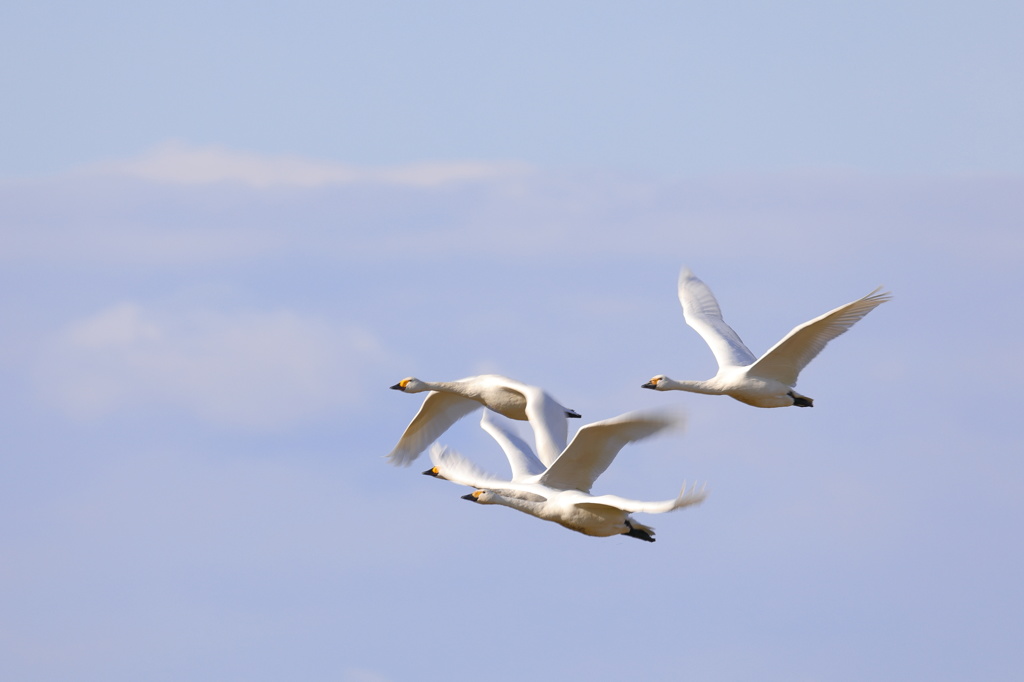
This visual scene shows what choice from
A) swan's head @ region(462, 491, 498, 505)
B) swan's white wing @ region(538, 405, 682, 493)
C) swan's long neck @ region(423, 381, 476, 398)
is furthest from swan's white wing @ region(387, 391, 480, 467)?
swan's white wing @ region(538, 405, 682, 493)

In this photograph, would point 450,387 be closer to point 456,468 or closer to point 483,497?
point 456,468

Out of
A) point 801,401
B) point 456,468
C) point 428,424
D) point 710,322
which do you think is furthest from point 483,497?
point 710,322

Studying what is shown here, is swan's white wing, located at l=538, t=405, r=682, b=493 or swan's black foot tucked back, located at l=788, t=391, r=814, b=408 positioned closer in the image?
swan's white wing, located at l=538, t=405, r=682, b=493

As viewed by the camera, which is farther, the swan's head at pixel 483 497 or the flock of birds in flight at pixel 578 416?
the swan's head at pixel 483 497

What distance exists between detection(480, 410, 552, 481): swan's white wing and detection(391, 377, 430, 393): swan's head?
1.18 meters

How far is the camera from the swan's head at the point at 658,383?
30.2m

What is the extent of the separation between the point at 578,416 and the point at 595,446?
149 inches

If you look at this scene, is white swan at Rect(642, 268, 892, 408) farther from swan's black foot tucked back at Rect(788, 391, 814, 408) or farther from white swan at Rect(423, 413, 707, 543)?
white swan at Rect(423, 413, 707, 543)

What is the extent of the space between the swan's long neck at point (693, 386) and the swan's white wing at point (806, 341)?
0.75 m

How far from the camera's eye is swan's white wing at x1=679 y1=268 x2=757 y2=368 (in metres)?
30.5

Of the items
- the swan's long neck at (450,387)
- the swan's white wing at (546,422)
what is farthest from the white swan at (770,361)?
the swan's long neck at (450,387)

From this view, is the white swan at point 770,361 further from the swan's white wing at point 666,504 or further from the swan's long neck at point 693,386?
the swan's white wing at point 666,504

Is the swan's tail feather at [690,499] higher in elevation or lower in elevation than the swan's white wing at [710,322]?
lower

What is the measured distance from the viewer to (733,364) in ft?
98.6
